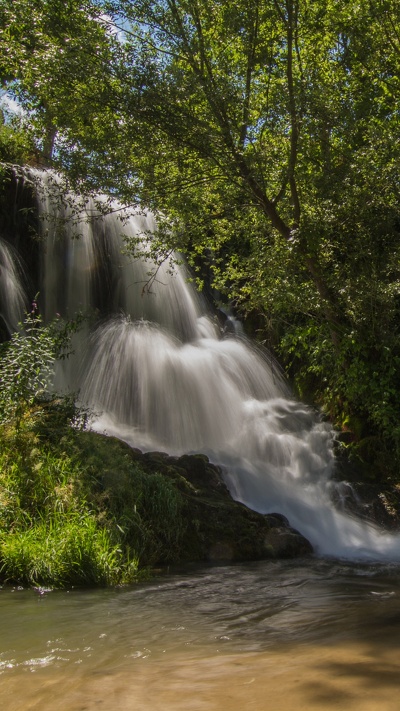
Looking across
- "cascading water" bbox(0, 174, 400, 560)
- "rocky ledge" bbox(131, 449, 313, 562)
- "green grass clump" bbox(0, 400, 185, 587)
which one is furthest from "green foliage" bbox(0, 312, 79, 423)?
"rocky ledge" bbox(131, 449, 313, 562)

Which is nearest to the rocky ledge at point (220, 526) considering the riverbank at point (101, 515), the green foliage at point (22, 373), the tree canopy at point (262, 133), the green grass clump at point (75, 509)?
the riverbank at point (101, 515)

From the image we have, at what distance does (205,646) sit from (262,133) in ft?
29.7

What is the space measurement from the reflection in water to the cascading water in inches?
132

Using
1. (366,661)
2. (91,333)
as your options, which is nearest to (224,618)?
(366,661)

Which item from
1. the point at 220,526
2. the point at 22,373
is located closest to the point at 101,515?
the point at 220,526

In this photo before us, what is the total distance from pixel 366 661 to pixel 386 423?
8.48 m

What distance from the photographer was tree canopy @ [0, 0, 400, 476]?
9.86 metres

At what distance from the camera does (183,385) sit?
1355 cm

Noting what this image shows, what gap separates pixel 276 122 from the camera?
10570 mm

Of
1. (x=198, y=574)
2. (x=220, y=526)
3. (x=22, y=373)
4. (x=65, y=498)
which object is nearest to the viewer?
(x=198, y=574)

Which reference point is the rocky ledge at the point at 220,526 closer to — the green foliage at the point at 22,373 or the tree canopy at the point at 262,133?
the green foliage at the point at 22,373

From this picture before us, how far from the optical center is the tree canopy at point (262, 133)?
9859 millimetres

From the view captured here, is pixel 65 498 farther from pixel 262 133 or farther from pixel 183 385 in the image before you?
pixel 262 133

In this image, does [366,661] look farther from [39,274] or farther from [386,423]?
[39,274]
